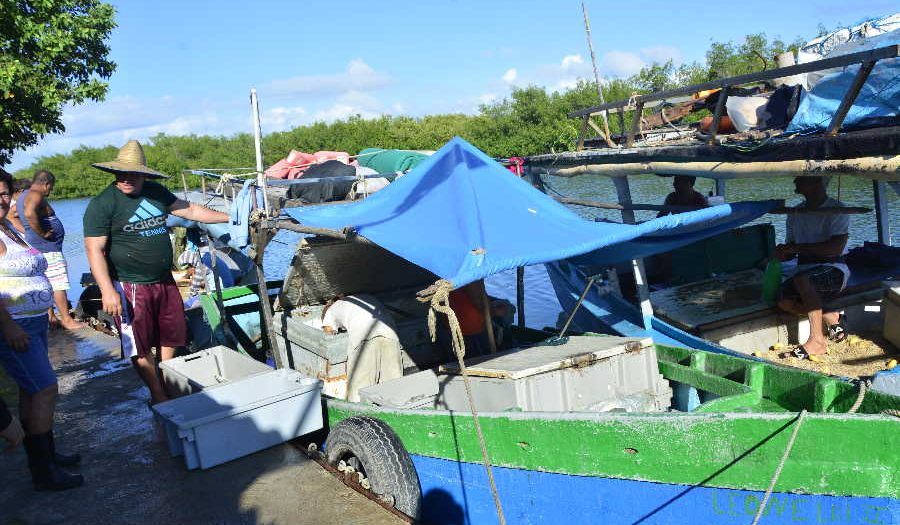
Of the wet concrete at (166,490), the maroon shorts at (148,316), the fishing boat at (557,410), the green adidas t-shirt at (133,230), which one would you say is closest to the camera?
the fishing boat at (557,410)

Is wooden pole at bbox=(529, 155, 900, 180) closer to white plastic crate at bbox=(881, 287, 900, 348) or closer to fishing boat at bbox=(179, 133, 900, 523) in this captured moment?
fishing boat at bbox=(179, 133, 900, 523)

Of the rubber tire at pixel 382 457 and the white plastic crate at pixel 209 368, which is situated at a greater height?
the white plastic crate at pixel 209 368

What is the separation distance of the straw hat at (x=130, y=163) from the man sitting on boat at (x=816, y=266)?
5047 millimetres

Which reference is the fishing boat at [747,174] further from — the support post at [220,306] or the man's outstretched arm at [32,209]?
the man's outstretched arm at [32,209]

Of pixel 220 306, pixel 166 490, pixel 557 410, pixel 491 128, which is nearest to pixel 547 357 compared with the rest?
pixel 557 410

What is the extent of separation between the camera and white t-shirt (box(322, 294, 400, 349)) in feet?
17.2

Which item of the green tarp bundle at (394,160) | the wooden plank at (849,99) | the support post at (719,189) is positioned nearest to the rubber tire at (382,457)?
the wooden plank at (849,99)

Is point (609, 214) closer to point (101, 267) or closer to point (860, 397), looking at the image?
point (860, 397)

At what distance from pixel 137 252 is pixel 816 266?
17.8ft

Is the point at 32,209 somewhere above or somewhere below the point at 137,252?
above

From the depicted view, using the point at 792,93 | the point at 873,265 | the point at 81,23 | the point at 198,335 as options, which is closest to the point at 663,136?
the point at 792,93

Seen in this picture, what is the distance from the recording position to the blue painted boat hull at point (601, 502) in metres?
3.24

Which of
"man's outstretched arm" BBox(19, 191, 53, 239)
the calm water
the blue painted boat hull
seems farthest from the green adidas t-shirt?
the calm water

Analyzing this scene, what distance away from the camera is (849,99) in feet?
14.8
